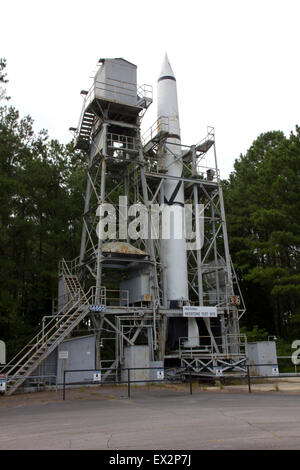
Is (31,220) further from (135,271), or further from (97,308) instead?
(97,308)

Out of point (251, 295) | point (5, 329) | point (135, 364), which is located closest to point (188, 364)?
point (135, 364)

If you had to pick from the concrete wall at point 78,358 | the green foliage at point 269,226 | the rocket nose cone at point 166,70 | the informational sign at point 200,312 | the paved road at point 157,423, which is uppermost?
the rocket nose cone at point 166,70

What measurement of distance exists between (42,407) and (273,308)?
110ft

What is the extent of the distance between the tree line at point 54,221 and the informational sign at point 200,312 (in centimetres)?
570

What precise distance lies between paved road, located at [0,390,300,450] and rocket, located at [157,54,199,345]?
→ 12206 millimetres

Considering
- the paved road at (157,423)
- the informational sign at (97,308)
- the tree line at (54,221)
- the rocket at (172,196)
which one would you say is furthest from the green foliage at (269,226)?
the paved road at (157,423)

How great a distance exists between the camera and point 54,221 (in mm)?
37125

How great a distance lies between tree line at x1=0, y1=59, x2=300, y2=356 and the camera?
3117 cm

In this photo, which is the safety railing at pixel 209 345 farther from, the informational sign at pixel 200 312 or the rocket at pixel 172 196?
the informational sign at pixel 200 312

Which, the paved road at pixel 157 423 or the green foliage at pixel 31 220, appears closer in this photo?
the paved road at pixel 157 423

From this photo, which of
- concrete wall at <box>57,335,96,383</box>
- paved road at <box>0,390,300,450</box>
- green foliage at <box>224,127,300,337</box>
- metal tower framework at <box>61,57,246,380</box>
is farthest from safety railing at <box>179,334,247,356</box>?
paved road at <box>0,390,300,450</box>

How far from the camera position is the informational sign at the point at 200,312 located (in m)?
27.3

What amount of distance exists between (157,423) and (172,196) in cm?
2124
